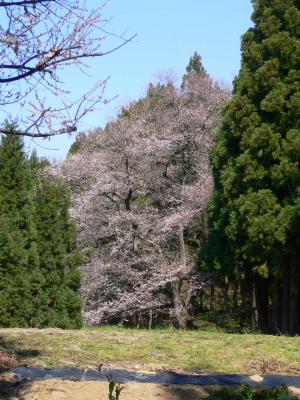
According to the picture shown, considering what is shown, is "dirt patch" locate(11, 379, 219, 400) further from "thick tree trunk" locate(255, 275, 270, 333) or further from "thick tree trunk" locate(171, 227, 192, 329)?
"thick tree trunk" locate(171, 227, 192, 329)

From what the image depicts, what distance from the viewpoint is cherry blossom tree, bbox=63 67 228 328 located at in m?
19.2

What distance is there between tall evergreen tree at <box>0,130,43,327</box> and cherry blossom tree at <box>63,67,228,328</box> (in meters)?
5.34

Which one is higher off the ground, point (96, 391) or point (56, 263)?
point (56, 263)

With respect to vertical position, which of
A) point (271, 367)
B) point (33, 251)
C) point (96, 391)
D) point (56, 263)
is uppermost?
point (33, 251)

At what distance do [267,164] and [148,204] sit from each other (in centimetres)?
626

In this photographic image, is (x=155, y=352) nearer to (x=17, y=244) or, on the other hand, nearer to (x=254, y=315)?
(x=17, y=244)

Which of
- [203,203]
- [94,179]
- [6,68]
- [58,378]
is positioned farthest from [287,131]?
[6,68]

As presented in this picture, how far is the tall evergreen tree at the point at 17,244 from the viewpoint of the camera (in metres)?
12.8

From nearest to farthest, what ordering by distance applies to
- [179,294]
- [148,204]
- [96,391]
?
1. [96,391]
2. [179,294]
3. [148,204]

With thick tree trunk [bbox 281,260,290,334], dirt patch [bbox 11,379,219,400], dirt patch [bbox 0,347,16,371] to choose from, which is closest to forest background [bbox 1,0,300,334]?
thick tree trunk [bbox 281,260,290,334]

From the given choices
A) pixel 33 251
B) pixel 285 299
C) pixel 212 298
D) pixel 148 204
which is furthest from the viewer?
pixel 212 298

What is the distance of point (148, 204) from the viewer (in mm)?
20484

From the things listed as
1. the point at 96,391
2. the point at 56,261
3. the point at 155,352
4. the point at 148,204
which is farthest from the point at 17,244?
the point at 96,391

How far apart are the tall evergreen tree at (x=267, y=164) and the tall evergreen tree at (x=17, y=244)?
5100mm
